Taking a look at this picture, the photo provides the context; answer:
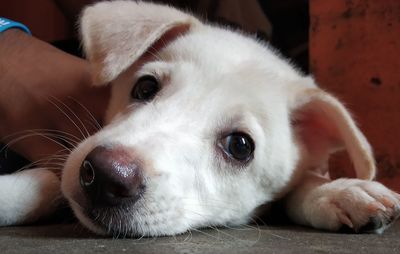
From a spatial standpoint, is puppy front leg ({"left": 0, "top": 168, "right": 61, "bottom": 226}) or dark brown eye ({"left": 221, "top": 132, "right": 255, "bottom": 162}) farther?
dark brown eye ({"left": 221, "top": 132, "right": 255, "bottom": 162})

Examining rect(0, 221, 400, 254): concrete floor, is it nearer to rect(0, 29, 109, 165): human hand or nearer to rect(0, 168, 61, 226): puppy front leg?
rect(0, 168, 61, 226): puppy front leg

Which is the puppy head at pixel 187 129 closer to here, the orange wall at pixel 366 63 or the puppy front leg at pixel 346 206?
the puppy front leg at pixel 346 206

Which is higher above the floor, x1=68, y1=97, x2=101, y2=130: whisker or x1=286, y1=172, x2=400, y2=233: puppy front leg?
x1=286, y1=172, x2=400, y2=233: puppy front leg

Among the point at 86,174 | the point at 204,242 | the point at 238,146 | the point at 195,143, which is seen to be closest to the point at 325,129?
the point at 238,146

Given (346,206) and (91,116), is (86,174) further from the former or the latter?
(346,206)

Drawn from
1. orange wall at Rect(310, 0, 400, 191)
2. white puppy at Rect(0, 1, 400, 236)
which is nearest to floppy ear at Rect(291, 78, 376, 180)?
white puppy at Rect(0, 1, 400, 236)

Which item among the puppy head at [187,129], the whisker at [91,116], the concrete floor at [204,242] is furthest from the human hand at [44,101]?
the concrete floor at [204,242]
